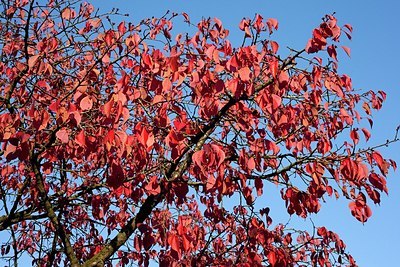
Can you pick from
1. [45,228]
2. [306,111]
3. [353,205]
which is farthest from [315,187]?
[45,228]

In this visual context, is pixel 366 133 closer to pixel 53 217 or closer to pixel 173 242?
pixel 173 242

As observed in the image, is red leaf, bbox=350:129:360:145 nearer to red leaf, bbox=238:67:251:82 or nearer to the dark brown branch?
red leaf, bbox=238:67:251:82

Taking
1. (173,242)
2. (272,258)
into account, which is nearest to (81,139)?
(173,242)

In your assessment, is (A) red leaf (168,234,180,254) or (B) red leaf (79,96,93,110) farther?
(A) red leaf (168,234,180,254)

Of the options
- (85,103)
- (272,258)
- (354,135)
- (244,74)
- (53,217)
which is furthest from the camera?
(53,217)

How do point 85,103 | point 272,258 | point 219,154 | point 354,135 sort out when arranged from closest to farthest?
point 219,154 < point 85,103 < point 354,135 < point 272,258

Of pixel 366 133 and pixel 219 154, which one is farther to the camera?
pixel 366 133

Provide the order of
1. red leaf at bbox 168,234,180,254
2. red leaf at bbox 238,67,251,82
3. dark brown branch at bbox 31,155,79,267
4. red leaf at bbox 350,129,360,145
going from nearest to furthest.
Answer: red leaf at bbox 238,67,251,82 → red leaf at bbox 168,234,180,254 → red leaf at bbox 350,129,360,145 → dark brown branch at bbox 31,155,79,267

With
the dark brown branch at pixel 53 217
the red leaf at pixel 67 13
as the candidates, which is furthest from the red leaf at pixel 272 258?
the red leaf at pixel 67 13

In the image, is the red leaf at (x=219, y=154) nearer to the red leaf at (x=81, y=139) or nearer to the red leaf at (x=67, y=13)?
the red leaf at (x=81, y=139)

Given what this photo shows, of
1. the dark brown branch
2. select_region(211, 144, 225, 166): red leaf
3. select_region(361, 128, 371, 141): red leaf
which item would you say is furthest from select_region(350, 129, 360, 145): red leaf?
the dark brown branch

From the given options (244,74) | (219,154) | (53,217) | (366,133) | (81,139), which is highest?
(244,74)

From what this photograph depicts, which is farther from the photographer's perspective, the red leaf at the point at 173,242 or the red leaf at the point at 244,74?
the red leaf at the point at 173,242

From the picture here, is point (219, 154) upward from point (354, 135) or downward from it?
downward
